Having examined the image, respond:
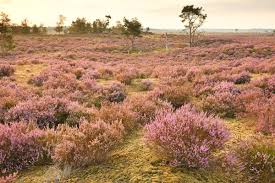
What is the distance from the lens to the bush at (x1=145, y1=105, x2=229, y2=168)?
4.25m

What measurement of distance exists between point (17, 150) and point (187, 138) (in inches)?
96.1

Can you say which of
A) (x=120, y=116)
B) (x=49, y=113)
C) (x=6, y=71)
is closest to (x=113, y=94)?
(x=49, y=113)

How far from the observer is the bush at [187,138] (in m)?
4.25

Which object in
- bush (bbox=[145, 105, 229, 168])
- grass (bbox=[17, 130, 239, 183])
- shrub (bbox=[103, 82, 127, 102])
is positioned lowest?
shrub (bbox=[103, 82, 127, 102])

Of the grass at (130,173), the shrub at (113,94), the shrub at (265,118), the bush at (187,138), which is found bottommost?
the shrub at (113,94)

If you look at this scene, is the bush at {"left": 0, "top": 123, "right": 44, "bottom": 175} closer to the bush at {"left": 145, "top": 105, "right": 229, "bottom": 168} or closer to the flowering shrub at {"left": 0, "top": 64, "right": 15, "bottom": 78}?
the bush at {"left": 145, "top": 105, "right": 229, "bottom": 168}

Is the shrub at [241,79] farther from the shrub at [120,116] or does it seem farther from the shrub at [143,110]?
the shrub at [120,116]

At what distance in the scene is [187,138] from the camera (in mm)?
4414

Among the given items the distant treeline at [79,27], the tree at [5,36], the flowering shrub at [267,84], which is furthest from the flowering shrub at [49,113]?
the distant treeline at [79,27]

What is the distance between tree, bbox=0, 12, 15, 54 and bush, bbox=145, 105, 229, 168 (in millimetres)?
48025

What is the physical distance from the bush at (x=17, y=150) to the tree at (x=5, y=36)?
153 ft

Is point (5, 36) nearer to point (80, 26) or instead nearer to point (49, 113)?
A: point (49, 113)

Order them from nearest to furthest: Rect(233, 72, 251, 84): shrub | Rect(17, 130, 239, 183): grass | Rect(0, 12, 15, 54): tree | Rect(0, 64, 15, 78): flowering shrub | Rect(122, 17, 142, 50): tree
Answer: Rect(17, 130, 239, 183): grass
Rect(233, 72, 251, 84): shrub
Rect(0, 64, 15, 78): flowering shrub
Rect(0, 12, 15, 54): tree
Rect(122, 17, 142, 50): tree

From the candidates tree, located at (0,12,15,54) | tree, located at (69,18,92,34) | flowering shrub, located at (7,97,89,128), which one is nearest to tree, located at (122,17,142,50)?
tree, located at (0,12,15,54)
